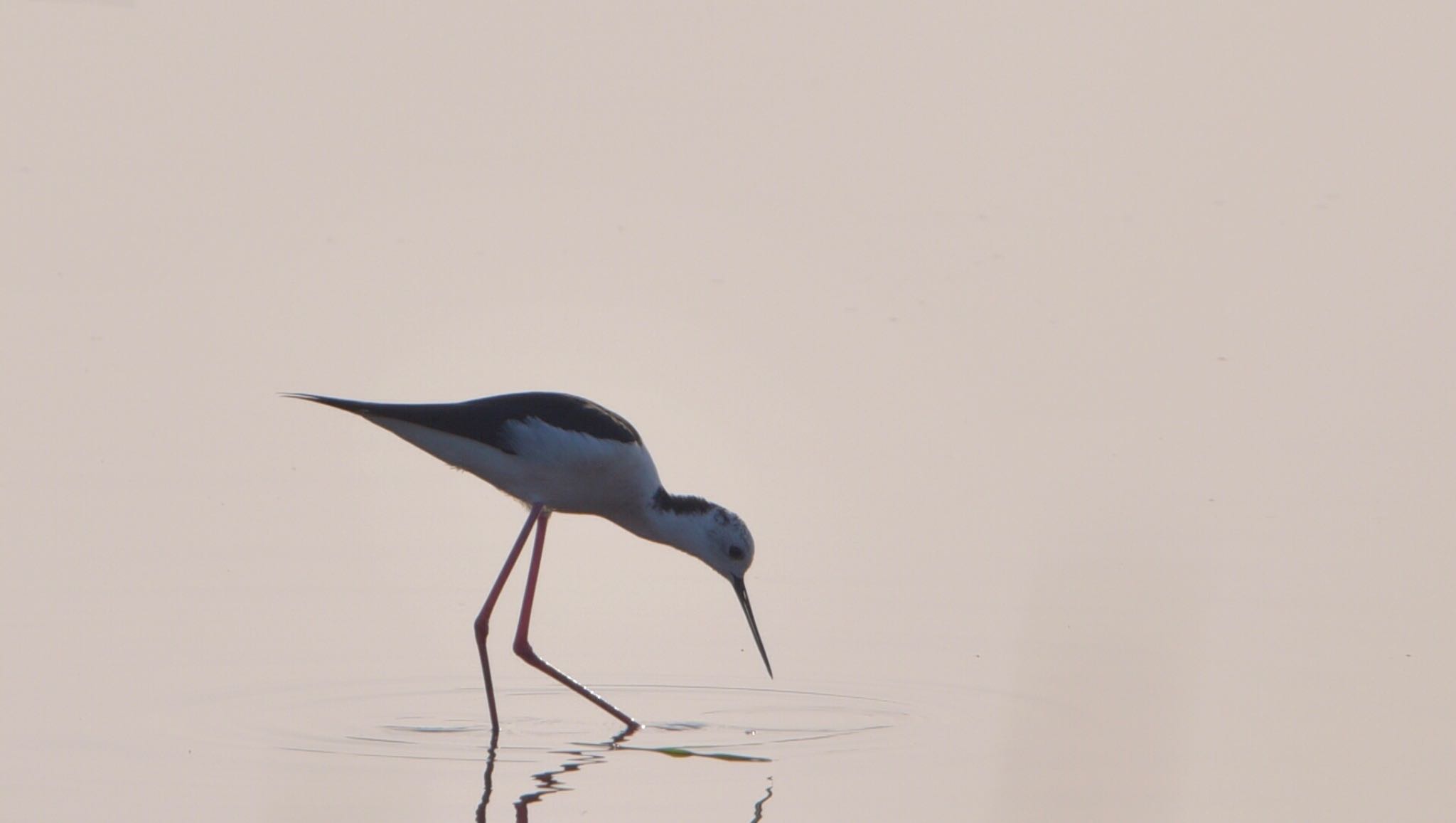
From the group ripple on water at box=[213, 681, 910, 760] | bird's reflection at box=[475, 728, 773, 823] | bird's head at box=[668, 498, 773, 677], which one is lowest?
bird's reflection at box=[475, 728, 773, 823]

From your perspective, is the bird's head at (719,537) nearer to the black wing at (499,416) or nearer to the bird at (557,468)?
the bird at (557,468)

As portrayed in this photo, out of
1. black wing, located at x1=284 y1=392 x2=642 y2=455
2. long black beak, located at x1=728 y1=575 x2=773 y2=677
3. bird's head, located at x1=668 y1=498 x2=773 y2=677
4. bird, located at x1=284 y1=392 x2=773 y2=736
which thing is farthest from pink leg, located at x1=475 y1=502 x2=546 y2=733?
long black beak, located at x1=728 y1=575 x2=773 y2=677

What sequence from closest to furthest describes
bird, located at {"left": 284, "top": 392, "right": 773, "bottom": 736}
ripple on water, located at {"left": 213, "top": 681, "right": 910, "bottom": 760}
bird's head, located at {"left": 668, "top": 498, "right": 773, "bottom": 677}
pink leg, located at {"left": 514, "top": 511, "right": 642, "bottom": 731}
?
ripple on water, located at {"left": 213, "top": 681, "right": 910, "bottom": 760} < pink leg, located at {"left": 514, "top": 511, "right": 642, "bottom": 731} < bird, located at {"left": 284, "top": 392, "right": 773, "bottom": 736} < bird's head, located at {"left": 668, "top": 498, "right": 773, "bottom": 677}

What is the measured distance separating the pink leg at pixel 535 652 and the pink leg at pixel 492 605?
61mm

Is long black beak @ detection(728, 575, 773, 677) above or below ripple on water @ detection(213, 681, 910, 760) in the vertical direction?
above

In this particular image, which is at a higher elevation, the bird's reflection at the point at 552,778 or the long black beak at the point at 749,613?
the long black beak at the point at 749,613

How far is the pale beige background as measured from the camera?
5.65m

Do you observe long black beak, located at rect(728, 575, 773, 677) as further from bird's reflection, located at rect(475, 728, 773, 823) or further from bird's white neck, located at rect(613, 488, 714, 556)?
bird's reflection, located at rect(475, 728, 773, 823)

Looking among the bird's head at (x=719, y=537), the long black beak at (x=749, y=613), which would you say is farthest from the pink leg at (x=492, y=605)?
the long black beak at (x=749, y=613)

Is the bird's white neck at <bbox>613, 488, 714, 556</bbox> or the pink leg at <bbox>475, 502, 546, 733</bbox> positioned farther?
the bird's white neck at <bbox>613, 488, 714, 556</bbox>

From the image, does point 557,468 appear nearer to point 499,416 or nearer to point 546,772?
point 499,416

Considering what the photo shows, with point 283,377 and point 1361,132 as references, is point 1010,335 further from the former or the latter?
point 1361,132

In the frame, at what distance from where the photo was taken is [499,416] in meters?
6.50

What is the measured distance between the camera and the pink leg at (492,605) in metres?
6.02
